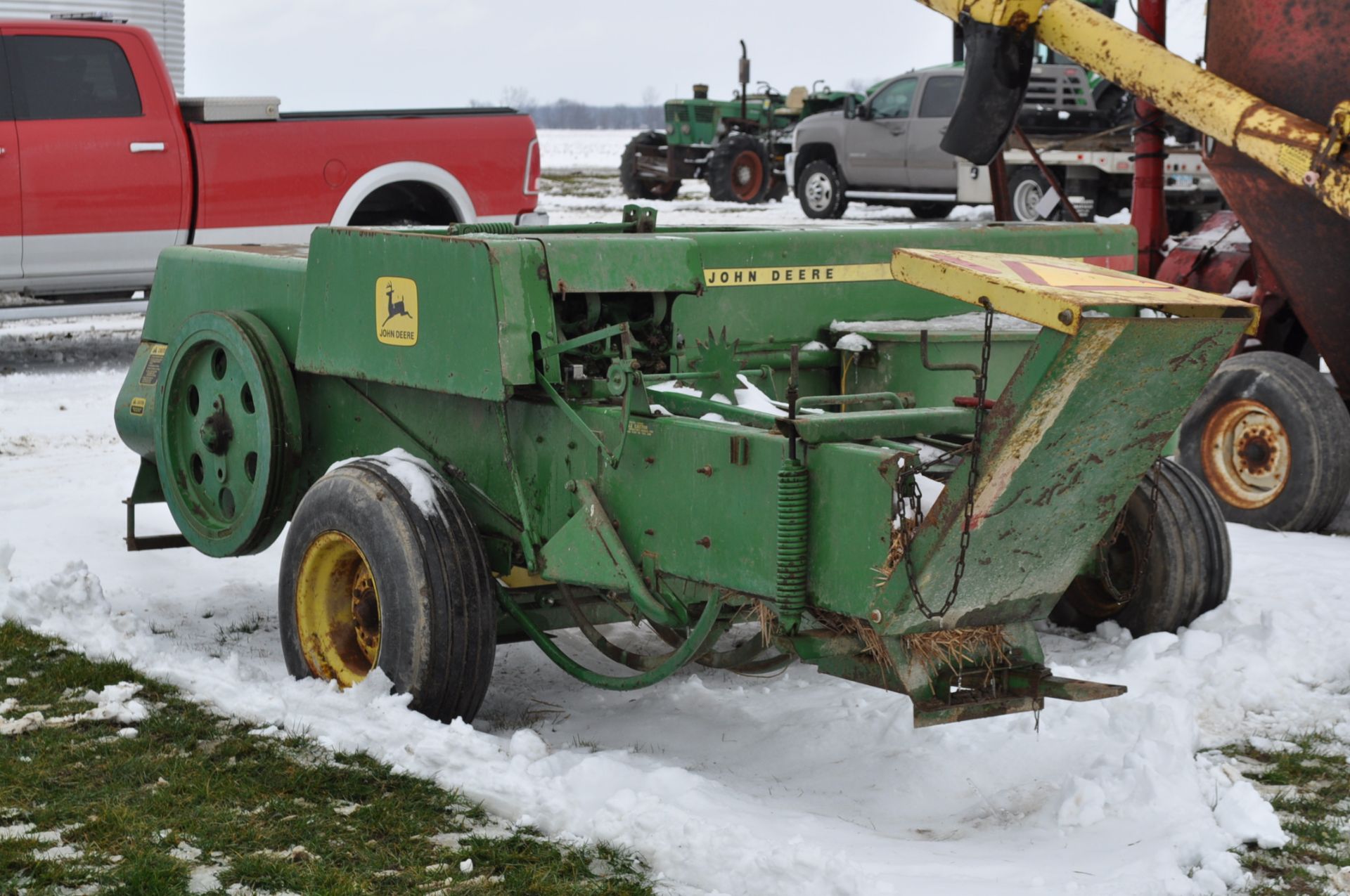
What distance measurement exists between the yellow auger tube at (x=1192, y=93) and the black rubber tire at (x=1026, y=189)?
11273mm

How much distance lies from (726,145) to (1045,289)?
2268 cm

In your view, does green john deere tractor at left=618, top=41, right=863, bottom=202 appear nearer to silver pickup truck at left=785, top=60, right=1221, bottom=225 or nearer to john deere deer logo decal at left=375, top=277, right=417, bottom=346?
silver pickup truck at left=785, top=60, right=1221, bottom=225

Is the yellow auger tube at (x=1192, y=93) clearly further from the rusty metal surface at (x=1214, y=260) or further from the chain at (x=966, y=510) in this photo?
the chain at (x=966, y=510)

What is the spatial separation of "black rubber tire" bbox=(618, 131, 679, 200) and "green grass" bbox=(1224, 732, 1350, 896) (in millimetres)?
23690

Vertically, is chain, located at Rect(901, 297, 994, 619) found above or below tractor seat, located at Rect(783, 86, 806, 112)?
below

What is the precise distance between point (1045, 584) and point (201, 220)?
7.62 meters

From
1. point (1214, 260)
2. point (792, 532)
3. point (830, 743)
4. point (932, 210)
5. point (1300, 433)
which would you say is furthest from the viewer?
point (932, 210)

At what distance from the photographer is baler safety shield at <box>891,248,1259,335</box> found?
11.6 ft

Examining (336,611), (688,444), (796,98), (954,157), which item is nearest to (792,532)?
(688,444)

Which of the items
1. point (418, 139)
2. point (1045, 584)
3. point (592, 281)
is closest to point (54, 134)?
point (418, 139)

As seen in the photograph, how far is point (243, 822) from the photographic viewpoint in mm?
3986

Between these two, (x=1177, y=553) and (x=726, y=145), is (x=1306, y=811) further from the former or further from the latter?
(x=726, y=145)

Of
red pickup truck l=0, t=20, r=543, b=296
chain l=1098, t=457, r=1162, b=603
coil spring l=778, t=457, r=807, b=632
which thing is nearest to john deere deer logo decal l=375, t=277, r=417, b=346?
coil spring l=778, t=457, r=807, b=632

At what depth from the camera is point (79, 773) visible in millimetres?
4293
